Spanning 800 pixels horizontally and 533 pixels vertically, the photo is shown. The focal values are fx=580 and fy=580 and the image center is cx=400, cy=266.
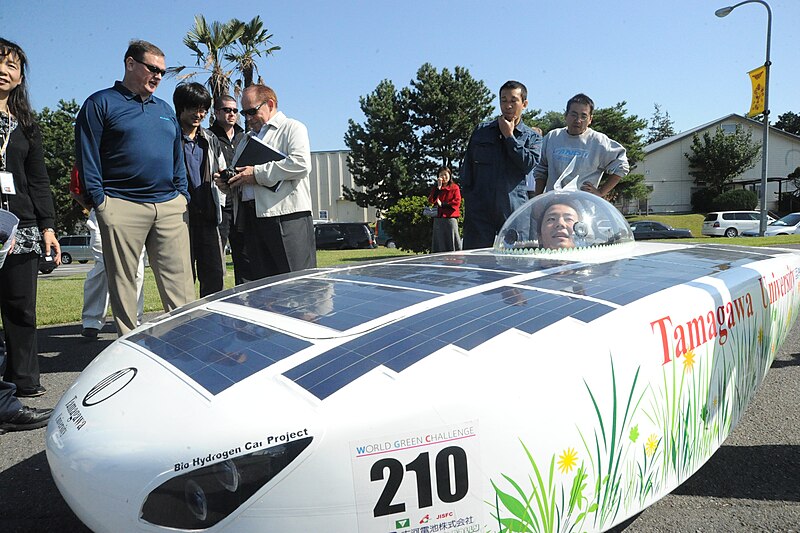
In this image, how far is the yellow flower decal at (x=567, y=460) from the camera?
4.60ft

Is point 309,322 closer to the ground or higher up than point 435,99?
closer to the ground

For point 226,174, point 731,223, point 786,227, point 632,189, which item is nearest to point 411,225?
point 226,174

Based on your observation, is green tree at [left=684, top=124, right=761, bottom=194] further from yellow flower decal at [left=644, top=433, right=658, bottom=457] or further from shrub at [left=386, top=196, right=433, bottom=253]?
yellow flower decal at [left=644, top=433, right=658, bottom=457]

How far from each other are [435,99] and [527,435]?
3317 cm

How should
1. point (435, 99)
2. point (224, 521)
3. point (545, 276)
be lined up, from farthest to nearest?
1. point (435, 99)
2. point (545, 276)
3. point (224, 521)

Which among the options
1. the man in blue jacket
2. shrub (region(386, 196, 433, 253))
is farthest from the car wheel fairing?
shrub (region(386, 196, 433, 253))

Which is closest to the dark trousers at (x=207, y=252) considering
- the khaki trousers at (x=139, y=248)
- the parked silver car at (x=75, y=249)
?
the khaki trousers at (x=139, y=248)

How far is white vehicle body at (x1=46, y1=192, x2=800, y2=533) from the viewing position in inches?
47.9

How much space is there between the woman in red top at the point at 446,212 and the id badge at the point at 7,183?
650cm

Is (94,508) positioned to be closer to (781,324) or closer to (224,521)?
(224,521)

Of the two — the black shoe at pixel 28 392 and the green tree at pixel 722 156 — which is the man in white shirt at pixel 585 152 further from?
the green tree at pixel 722 156

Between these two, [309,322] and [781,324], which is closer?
[309,322]

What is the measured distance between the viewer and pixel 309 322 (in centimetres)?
167

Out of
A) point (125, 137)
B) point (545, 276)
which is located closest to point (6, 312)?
point (125, 137)
